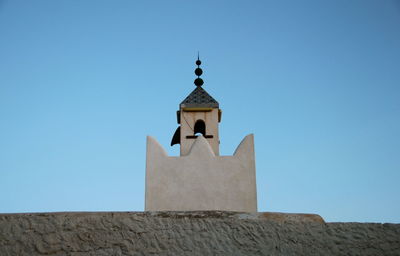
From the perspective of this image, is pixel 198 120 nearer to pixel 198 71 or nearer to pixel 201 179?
pixel 201 179

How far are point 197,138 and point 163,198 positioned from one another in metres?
1.59

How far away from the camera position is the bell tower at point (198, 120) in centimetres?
985

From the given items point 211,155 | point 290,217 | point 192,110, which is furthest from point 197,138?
point 290,217

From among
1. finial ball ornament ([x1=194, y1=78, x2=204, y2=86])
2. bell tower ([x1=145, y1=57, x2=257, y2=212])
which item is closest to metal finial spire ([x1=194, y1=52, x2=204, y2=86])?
finial ball ornament ([x1=194, y1=78, x2=204, y2=86])

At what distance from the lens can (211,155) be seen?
881cm

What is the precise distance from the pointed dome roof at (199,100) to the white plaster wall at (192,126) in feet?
0.52

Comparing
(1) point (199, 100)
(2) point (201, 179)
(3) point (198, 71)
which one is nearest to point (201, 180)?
(2) point (201, 179)

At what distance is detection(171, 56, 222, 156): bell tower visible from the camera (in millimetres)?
9852

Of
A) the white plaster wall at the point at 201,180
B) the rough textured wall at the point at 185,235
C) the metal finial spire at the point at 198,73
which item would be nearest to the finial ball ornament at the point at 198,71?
the metal finial spire at the point at 198,73

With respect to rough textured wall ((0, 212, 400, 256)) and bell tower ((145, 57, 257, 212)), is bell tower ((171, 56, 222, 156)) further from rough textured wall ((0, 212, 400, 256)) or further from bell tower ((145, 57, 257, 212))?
rough textured wall ((0, 212, 400, 256))

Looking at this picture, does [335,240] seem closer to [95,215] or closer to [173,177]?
[95,215]

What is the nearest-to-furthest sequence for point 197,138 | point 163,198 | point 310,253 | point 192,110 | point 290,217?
point 310,253 < point 290,217 < point 163,198 < point 197,138 < point 192,110

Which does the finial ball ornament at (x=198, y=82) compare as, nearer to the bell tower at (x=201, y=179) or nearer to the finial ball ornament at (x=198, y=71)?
the finial ball ornament at (x=198, y=71)

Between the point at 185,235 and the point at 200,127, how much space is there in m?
8.64
